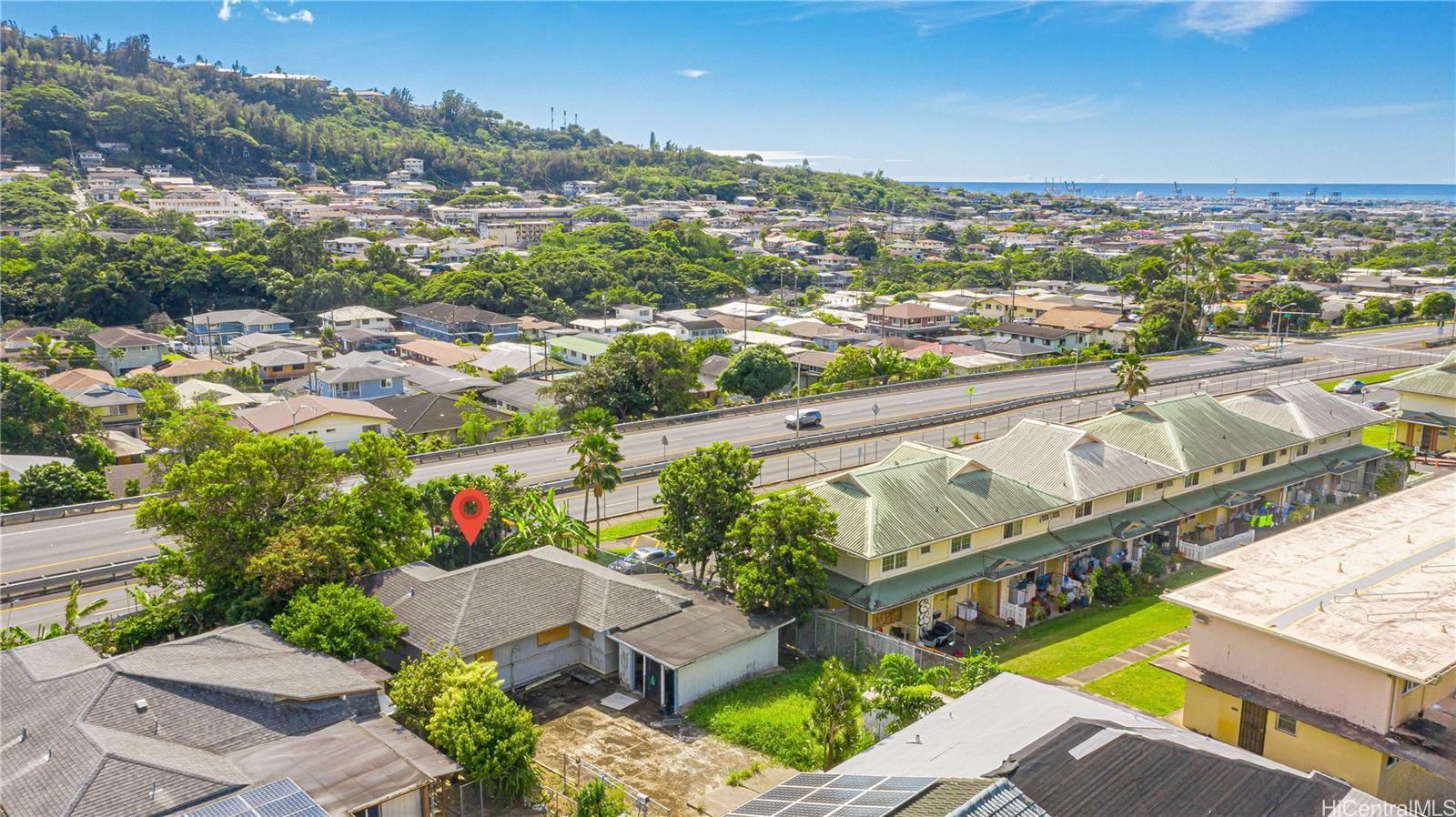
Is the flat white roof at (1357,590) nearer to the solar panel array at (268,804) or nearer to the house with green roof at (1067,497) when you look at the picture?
the house with green roof at (1067,497)

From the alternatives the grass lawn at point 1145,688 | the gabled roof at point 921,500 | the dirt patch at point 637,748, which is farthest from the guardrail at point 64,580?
the grass lawn at point 1145,688

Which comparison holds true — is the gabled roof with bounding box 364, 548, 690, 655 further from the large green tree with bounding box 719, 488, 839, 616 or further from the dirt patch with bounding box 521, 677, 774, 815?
the large green tree with bounding box 719, 488, 839, 616

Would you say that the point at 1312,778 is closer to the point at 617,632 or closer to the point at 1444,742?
the point at 1444,742

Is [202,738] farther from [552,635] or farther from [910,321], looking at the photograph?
[910,321]

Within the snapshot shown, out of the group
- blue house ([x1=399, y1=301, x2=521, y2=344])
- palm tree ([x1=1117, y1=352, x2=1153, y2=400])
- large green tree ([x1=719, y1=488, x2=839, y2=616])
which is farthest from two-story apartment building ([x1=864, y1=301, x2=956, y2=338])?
large green tree ([x1=719, y1=488, x2=839, y2=616])

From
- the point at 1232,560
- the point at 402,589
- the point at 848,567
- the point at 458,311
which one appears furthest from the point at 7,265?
the point at 1232,560

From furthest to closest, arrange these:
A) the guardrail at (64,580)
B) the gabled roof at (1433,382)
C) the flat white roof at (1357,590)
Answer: the gabled roof at (1433,382)
the guardrail at (64,580)
the flat white roof at (1357,590)

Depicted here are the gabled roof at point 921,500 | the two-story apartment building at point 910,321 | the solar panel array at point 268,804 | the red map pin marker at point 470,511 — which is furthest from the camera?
the two-story apartment building at point 910,321
